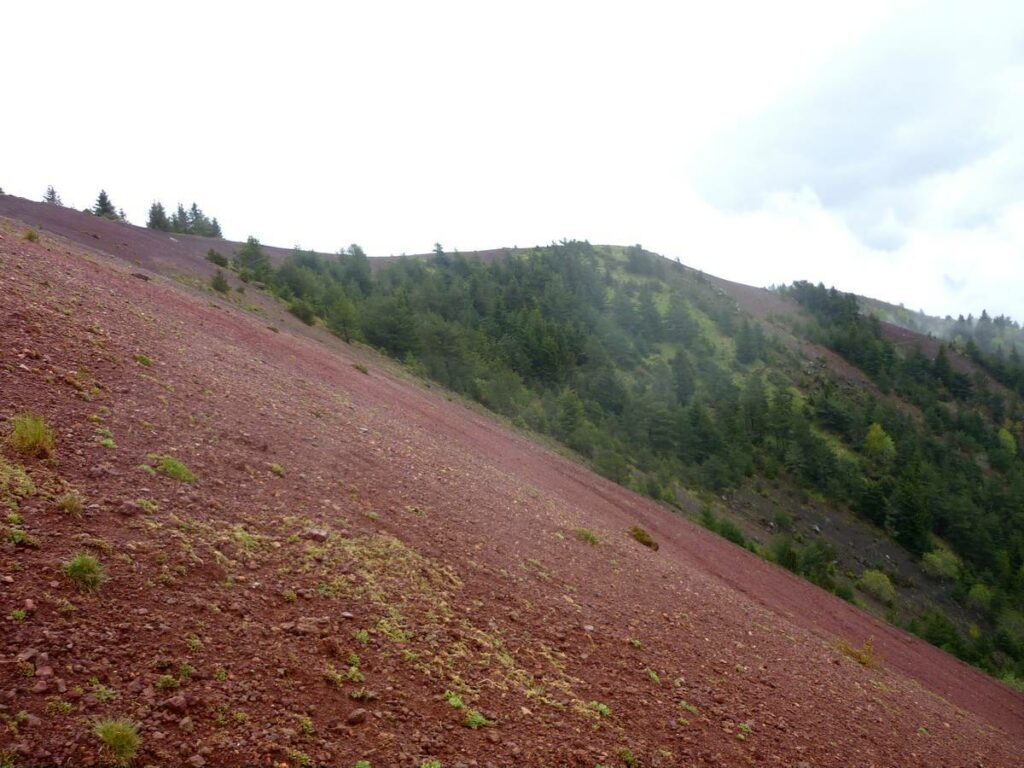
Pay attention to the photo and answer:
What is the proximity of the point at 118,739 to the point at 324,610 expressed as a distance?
2.45m

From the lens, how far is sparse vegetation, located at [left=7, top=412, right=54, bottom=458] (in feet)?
20.2

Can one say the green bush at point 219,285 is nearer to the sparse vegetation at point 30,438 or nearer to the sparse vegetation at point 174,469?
the sparse vegetation at point 174,469

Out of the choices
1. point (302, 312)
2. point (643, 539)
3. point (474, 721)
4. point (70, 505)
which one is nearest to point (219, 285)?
point (302, 312)

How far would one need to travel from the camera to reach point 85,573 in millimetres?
4840

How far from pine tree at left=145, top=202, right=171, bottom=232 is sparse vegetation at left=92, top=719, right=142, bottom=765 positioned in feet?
234

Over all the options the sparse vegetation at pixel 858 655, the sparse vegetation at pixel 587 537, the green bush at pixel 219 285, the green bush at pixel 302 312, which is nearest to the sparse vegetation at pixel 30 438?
the sparse vegetation at pixel 587 537

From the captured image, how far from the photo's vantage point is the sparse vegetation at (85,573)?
15.7ft

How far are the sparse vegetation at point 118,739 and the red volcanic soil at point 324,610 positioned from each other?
0.08 meters

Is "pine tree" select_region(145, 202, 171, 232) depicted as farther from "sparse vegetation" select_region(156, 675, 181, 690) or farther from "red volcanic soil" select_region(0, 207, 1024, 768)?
"sparse vegetation" select_region(156, 675, 181, 690)

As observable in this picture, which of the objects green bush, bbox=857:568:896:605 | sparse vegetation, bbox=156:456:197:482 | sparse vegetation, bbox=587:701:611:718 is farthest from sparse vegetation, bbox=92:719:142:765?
green bush, bbox=857:568:896:605

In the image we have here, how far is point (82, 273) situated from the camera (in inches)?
577

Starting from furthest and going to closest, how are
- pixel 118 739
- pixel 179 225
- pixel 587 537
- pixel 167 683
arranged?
pixel 179 225
pixel 587 537
pixel 167 683
pixel 118 739

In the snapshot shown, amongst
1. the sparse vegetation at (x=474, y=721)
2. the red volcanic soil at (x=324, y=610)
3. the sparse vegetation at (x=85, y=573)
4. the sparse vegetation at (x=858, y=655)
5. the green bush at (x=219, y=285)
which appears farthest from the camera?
the green bush at (x=219, y=285)

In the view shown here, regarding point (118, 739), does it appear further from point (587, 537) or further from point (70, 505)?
point (587, 537)
